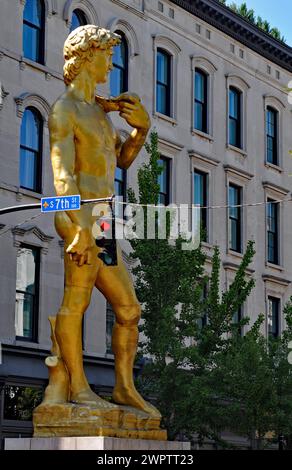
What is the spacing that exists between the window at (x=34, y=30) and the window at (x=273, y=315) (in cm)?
1312

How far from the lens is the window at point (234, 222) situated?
3679 cm

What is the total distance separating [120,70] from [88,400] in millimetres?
21216

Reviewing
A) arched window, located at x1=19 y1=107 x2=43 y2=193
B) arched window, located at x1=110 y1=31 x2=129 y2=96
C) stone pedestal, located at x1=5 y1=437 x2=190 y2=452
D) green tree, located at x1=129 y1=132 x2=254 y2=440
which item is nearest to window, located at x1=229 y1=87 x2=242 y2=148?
arched window, located at x1=110 y1=31 x2=129 y2=96

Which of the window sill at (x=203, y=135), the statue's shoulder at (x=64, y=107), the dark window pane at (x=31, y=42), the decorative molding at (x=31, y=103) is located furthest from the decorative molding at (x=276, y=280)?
the statue's shoulder at (x=64, y=107)

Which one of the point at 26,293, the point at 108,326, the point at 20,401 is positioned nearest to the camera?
the point at 20,401

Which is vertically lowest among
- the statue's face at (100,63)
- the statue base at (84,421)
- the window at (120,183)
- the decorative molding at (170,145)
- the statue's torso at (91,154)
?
the statue base at (84,421)

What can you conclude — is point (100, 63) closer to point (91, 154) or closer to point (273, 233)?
point (91, 154)

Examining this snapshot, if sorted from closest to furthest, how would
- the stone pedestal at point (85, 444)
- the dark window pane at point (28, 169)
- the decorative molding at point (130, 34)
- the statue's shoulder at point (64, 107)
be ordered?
the stone pedestal at point (85, 444) < the statue's shoulder at point (64, 107) < the dark window pane at point (28, 169) < the decorative molding at point (130, 34)

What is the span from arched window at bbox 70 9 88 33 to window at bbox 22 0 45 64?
4.44ft

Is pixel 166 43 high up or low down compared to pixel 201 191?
up

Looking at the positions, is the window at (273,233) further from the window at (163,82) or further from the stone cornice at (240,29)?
the window at (163,82)

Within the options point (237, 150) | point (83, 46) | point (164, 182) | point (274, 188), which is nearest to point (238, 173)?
point (237, 150)

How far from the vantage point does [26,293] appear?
28203 mm
